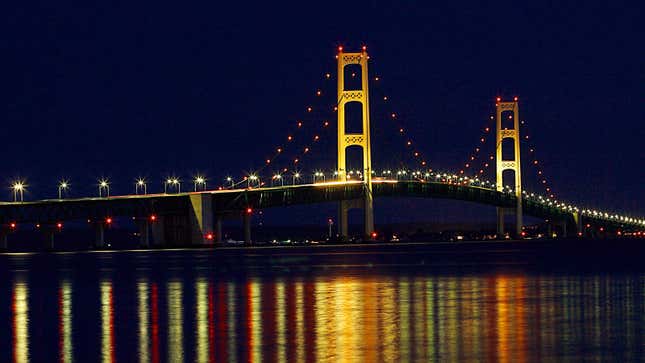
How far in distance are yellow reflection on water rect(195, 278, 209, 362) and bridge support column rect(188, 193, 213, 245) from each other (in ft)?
176

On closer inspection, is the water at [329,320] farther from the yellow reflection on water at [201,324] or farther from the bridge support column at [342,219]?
the bridge support column at [342,219]

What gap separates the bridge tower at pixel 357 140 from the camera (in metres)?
88.2

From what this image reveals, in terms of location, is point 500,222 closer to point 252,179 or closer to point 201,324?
point 252,179

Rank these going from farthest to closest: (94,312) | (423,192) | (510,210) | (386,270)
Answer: (510,210) < (423,192) < (386,270) < (94,312)

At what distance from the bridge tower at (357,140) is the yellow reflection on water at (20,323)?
57.5m

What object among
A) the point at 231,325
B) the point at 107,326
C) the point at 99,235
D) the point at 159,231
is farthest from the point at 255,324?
the point at 99,235

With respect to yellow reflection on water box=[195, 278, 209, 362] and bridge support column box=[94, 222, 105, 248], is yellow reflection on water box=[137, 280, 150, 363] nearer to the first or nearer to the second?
yellow reflection on water box=[195, 278, 209, 362]

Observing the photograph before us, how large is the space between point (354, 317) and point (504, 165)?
99750 mm

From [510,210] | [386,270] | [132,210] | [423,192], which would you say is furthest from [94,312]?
[510,210]

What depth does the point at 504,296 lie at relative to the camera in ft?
83.9

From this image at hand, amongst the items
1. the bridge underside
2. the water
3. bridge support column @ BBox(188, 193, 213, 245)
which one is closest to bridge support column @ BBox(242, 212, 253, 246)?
the bridge underside

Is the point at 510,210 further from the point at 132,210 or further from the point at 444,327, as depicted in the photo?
the point at 444,327

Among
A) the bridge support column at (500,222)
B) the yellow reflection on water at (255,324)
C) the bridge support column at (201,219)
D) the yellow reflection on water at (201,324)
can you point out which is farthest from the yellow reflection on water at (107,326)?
the bridge support column at (500,222)

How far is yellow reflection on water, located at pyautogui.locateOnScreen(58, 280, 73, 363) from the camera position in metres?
16.1
